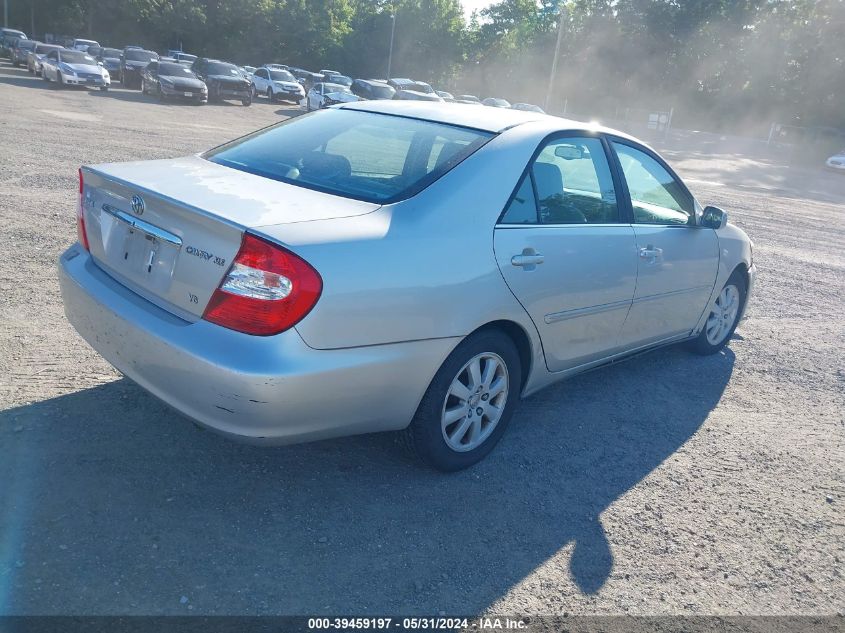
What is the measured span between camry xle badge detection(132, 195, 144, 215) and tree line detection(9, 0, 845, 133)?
51489 mm

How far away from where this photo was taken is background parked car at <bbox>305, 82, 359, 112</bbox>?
31950 millimetres

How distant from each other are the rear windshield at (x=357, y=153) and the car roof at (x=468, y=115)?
0.22 ft

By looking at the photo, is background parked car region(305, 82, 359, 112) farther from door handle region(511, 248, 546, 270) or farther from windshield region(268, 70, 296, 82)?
door handle region(511, 248, 546, 270)

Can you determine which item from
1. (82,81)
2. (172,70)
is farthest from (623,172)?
(82,81)

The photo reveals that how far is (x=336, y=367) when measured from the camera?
2795mm

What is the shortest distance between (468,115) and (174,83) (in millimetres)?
28267

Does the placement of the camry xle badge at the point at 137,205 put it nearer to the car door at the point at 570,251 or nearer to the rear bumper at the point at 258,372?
the rear bumper at the point at 258,372

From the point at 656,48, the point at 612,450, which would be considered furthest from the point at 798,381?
the point at 656,48

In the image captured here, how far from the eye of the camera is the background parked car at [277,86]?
38.3 m

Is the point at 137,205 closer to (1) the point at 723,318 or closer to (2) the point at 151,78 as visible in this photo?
(1) the point at 723,318

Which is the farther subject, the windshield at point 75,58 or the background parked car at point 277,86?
the background parked car at point 277,86

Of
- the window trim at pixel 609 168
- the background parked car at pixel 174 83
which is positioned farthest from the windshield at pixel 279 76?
the window trim at pixel 609 168

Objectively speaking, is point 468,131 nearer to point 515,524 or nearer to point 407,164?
point 407,164

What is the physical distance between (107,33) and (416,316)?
70977 mm
